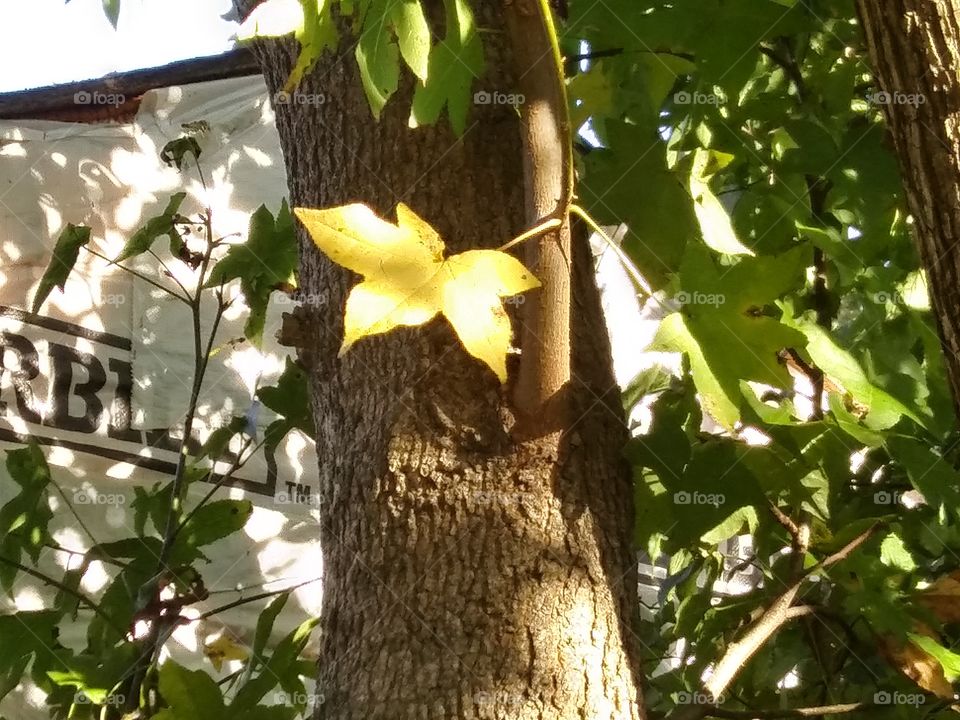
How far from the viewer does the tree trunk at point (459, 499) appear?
0.63 metres

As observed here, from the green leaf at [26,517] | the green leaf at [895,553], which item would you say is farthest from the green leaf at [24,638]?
the green leaf at [895,553]

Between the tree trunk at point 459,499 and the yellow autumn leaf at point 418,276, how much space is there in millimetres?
190

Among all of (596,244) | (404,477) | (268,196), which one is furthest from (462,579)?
Answer: (268,196)

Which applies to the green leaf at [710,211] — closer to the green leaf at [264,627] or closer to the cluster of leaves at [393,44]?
the cluster of leaves at [393,44]

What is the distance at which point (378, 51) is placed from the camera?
24.6 inches

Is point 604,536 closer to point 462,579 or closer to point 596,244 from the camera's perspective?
point 462,579

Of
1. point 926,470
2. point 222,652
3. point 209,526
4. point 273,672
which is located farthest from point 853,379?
point 222,652

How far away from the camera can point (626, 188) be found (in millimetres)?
812

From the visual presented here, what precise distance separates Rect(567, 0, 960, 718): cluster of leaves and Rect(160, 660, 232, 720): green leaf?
15.1 inches

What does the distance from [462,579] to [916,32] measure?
463 mm

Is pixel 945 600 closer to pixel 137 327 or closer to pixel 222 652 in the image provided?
pixel 222 652

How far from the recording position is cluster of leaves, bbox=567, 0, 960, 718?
28.8 inches

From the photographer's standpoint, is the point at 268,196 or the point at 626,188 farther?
the point at 268,196

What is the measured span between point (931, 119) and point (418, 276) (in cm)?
35
